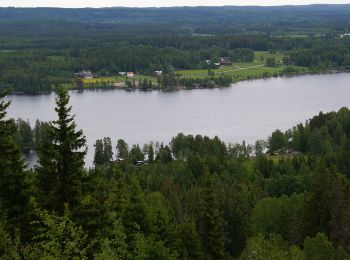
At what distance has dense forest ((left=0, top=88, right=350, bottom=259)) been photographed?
11.3m

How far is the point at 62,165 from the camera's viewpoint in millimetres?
11688

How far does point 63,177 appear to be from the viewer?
38.3 ft

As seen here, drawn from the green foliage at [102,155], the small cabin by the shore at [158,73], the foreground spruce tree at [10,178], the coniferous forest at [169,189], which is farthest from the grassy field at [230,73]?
the foreground spruce tree at [10,178]

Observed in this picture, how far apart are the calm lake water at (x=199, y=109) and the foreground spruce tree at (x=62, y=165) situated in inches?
1381

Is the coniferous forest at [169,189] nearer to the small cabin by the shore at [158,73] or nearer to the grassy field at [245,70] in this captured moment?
the small cabin by the shore at [158,73]

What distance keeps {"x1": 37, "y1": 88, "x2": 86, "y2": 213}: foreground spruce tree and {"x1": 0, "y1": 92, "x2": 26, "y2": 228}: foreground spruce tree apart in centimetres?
65

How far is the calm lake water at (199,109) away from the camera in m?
56.5

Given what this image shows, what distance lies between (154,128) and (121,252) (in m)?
47.7

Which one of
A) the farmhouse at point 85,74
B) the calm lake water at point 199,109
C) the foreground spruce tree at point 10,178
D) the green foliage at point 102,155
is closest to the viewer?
the foreground spruce tree at point 10,178

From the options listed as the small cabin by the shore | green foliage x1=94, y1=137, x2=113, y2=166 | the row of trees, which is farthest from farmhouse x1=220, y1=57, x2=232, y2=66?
green foliage x1=94, y1=137, x2=113, y2=166

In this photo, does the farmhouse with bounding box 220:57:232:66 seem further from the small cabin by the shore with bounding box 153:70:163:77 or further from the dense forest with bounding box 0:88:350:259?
the dense forest with bounding box 0:88:350:259

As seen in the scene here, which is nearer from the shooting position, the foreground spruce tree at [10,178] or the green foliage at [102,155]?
the foreground spruce tree at [10,178]

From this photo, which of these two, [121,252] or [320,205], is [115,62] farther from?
[121,252]

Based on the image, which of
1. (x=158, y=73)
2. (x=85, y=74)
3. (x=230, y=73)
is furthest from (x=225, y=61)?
(x=85, y=74)
